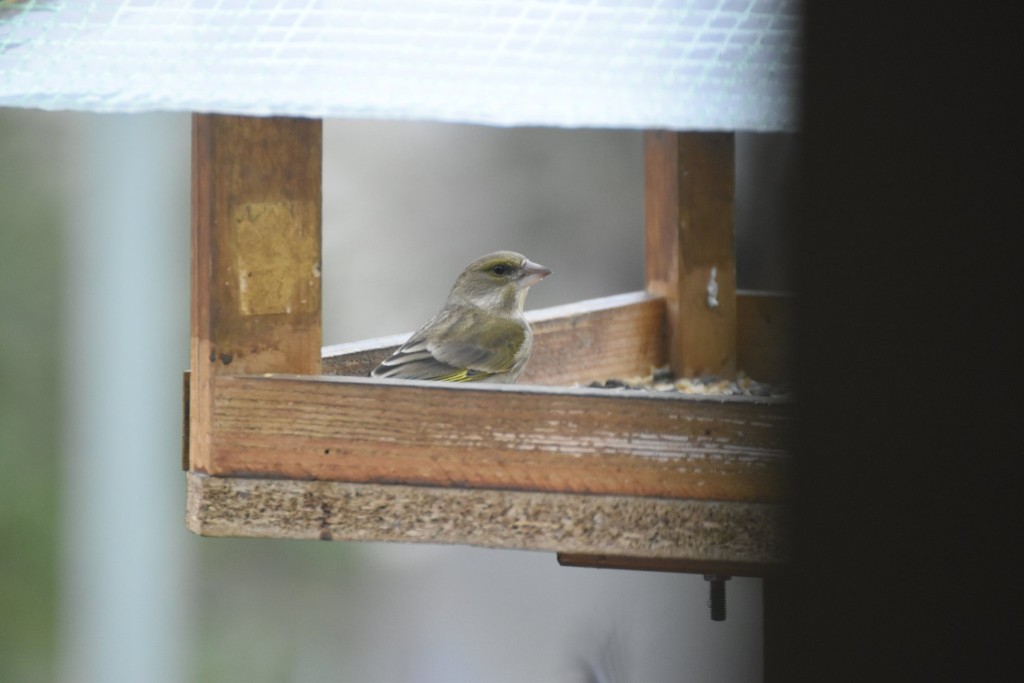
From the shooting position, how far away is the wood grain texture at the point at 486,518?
6.75 ft

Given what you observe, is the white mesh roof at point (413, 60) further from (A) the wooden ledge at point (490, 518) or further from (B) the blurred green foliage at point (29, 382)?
(B) the blurred green foliage at point (29, 382)

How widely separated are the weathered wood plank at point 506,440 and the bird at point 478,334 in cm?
46

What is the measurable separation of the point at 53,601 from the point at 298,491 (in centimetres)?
461

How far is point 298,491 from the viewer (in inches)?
82.1

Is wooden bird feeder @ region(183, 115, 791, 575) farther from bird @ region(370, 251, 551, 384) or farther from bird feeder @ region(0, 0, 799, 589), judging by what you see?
bird @ region(370, 251, 551, 384)

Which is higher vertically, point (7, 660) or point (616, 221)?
point (616, 221)

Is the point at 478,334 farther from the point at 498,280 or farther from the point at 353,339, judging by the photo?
the point at 353,339

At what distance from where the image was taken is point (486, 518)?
207 centimetres

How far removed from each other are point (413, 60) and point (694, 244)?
145cm

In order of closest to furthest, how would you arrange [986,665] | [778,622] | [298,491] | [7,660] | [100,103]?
1. [986,665]
2. [778,622]
3. [100,103]
4. [298,491]
5. [7,660]

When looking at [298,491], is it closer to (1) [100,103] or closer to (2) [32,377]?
(1) [100,103]

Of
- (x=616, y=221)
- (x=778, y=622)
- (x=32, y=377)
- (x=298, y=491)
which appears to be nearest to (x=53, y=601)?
(x=32, y=377)

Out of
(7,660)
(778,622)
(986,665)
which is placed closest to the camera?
(986,665)

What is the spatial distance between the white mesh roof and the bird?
2.37 ft
